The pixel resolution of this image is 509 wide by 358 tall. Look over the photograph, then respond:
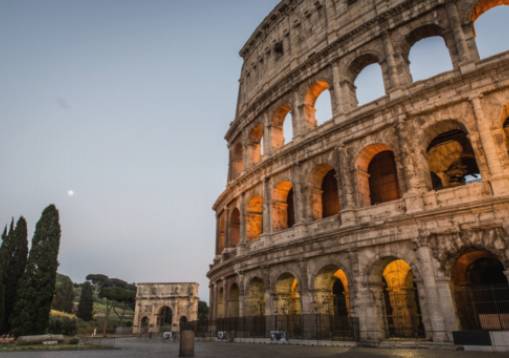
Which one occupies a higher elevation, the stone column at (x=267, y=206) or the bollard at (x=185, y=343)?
the stone column at (x=267, y=206)

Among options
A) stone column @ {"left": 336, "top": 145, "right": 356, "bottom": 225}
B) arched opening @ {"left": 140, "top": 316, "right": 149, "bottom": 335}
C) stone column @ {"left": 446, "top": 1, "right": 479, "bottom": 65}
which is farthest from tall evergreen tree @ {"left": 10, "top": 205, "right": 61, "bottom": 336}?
stone column @ {"left": 446, "top": 1, "right": 479, "bottom": 65}

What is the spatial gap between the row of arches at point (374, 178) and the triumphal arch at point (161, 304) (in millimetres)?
24834

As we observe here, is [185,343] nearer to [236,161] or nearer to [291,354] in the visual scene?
[291,354]

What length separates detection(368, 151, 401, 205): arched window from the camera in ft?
50.1

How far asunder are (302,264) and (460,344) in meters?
6.32

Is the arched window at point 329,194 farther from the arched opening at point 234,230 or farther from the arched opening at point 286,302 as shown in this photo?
the arched opening at point 234,230

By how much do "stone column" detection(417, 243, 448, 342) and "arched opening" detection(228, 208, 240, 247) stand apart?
40.3 ft

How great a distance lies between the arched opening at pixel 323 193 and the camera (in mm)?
15906

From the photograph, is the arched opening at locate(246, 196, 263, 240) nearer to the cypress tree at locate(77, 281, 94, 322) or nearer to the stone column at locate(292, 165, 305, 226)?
the stone column at locate(292, 165, 305, 226)

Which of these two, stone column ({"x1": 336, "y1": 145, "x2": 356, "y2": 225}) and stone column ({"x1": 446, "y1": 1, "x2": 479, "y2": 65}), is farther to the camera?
stone column ({"x1": 336, "y1": 145, "x2": 356, "y2": 225})

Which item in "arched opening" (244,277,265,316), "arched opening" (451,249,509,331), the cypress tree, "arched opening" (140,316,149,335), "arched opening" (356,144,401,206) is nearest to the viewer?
"arched opening" (451,249,509,331)

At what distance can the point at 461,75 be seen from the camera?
1215 cm

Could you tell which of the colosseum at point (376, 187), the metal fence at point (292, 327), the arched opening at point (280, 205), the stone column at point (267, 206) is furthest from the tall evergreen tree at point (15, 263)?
the arched opening at point (280, 205)

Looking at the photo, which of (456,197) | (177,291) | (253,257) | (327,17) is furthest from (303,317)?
(177,291)
